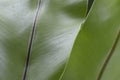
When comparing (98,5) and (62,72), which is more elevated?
(98,5)

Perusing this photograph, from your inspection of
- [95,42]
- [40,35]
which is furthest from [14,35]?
[95,42]

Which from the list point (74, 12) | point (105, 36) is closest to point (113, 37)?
point (105, 36)

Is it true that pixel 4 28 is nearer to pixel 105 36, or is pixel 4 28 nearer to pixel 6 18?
pixel 6 18

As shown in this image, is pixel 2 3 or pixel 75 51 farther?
pixel 2 3

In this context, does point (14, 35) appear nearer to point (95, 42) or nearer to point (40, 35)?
point (40, 35)
